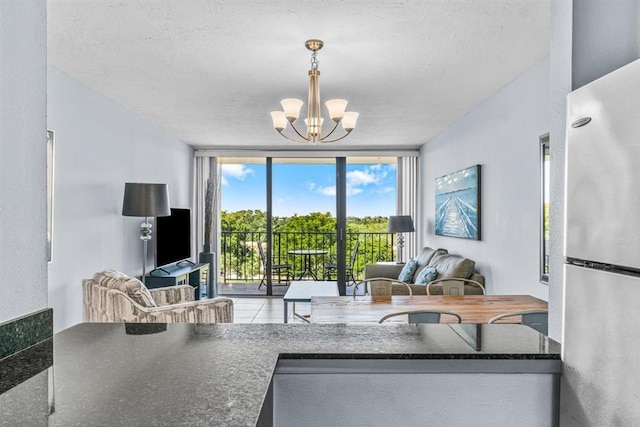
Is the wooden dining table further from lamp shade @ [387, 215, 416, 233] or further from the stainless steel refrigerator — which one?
lamp shade @ [387, 215, 416, 233]

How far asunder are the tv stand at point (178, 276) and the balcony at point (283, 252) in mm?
1346

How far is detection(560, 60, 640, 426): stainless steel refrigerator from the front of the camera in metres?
0.86

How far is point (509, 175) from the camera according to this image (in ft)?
12.5

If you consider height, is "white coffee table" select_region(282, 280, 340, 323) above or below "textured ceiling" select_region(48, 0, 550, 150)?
below

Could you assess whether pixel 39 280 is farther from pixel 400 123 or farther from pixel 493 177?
pixel 400 123

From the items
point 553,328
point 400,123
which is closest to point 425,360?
point 553,328

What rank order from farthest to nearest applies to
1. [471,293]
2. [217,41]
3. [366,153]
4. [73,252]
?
[366,153]
[471,293]
[73,252]
[217,41]

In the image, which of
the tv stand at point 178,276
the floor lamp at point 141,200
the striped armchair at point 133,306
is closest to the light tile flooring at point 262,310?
the tv stand at point 178,276

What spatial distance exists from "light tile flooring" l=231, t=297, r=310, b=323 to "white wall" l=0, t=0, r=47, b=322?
414 centimetres

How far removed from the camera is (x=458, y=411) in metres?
1.14

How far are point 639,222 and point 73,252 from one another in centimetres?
401

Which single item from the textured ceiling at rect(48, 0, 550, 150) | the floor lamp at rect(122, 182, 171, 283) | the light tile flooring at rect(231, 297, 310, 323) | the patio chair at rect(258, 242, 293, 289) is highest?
the textured ceiling at rect(48, 0, 550, 150)

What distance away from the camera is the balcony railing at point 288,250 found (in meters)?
8.03

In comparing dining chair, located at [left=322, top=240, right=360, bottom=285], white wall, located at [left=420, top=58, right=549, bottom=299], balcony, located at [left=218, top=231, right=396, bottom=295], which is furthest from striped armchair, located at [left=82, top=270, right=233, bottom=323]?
balcony, located at [left=218, top=231, right=396, bottom=295]
